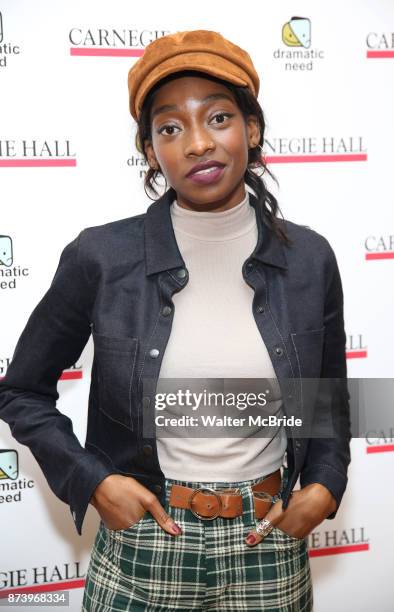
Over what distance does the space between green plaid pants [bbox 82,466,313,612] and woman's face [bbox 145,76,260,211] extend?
0.49m

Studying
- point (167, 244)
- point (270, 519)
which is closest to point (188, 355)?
point (167, 244)

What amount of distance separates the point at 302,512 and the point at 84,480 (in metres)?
0.38

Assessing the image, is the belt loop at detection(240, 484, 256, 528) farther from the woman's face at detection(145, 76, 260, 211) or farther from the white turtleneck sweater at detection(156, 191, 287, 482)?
the woman's face at detection(145, 76, 260, 211)

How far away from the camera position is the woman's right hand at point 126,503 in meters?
1.19

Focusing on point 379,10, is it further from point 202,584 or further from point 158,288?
point 202,584

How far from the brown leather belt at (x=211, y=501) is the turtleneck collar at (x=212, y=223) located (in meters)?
0.43

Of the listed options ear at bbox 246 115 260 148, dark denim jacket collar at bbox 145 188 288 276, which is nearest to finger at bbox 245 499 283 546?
dark denim jacket collar at bbox 145 188 288 276

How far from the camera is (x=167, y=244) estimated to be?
1273 millimetres

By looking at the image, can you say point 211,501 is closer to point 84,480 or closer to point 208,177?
point 84,480

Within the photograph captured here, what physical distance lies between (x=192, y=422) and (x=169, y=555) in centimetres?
22

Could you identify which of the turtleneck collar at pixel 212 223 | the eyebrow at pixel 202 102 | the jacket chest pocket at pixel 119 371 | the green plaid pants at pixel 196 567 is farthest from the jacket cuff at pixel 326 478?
the eyebrow at pixel 202 102

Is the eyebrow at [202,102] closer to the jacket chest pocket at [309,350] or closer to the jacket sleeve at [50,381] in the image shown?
the jacket sleeve at [50,381]

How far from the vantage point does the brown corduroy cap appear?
1184mm

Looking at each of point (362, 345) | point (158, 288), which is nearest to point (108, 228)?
point (158, 288)
